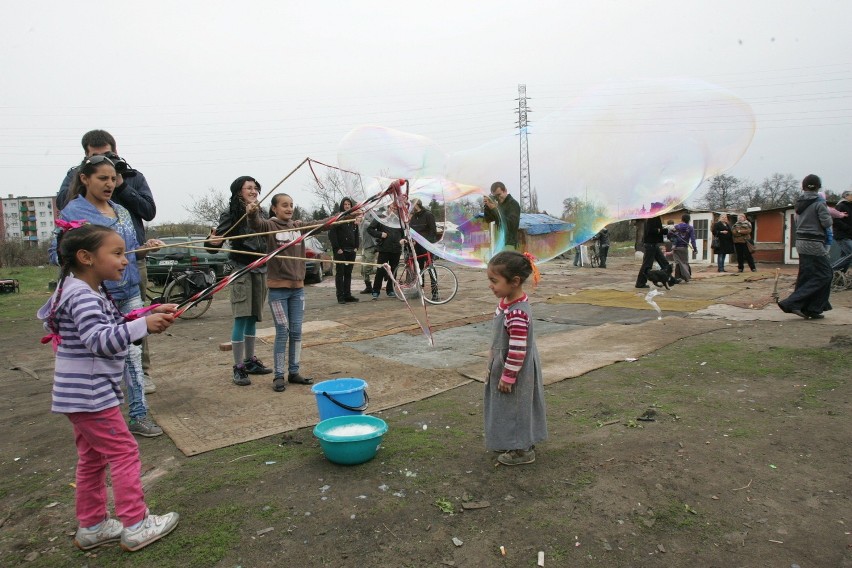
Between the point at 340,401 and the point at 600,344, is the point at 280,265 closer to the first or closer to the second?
the point at 340,401

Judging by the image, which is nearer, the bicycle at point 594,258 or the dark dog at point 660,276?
the dark dog at point 660,276

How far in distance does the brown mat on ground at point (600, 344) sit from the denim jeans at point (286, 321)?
4.87 ft

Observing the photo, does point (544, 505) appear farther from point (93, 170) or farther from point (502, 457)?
point (93, 170)

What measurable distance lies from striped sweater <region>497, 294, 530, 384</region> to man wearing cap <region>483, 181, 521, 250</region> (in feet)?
8.20

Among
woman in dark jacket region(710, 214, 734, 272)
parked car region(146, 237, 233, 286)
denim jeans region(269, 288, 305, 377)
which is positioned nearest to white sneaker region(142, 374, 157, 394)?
denim jeans region(269, 288, 305, 377)

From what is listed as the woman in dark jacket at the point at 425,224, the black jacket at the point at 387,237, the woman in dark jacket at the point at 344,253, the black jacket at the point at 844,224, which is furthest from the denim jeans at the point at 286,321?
the black jacket at the point at 844,224

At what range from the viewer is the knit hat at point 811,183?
21.6 feet

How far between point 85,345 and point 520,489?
214cm

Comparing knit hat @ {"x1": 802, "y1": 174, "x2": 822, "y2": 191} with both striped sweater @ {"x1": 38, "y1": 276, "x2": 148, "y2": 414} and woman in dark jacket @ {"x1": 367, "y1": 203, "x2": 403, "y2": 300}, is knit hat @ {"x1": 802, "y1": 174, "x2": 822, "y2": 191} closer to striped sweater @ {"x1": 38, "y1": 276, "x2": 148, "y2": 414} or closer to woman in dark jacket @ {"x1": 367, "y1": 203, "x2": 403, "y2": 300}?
woman in dark jacket @ {"x1": 367, "y1": 203, "x2": 403, "y2": 300}

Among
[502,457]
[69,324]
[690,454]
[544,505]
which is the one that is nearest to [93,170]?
[69,324]

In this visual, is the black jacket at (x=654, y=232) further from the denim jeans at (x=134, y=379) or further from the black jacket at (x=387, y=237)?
the denim jeans at (x=134, y=379)

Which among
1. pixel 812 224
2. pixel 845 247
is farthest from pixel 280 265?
pixel 845 247

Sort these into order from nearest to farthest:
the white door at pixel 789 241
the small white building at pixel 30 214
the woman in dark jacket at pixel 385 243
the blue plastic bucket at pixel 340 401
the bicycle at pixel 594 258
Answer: the blue plastic bucket at pixel 340 401 < the woman in dark jacket at pixel 385 243 < the white door at pixel 789 241 < the bicycle at pixel 594 258 < the small white building at pixel 30 214

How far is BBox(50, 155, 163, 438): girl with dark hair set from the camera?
324 centimetres
